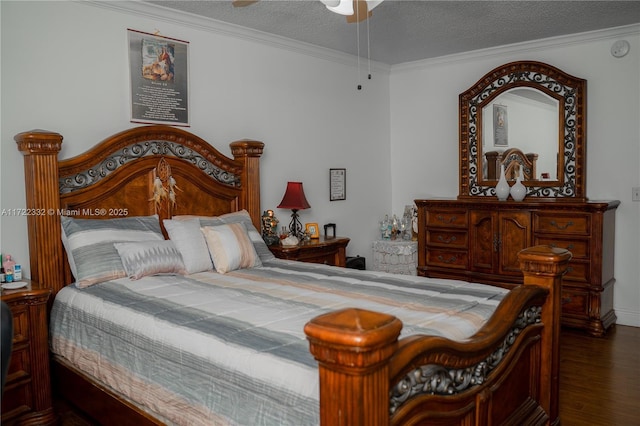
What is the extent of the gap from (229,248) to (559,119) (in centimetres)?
326

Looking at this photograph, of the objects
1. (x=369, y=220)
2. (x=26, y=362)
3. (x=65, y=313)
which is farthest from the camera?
(x=369, y=220)

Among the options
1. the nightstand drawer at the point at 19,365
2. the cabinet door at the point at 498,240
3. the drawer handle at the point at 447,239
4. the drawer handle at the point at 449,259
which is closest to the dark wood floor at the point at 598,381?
the nightstand drawer at the point at 19,365

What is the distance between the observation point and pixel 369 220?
5.57 m

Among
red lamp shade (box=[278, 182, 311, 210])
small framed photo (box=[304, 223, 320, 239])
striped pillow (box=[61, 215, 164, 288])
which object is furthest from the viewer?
small framed photo (box=[304, 223, 320, 239])

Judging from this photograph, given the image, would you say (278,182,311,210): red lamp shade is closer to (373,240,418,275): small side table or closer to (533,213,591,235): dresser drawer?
(373,240,418,275): small side table

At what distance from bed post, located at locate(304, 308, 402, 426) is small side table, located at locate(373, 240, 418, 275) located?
3995mm

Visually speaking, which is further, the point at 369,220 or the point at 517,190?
the point at 369,220

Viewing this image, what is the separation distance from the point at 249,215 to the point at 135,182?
3.11ft

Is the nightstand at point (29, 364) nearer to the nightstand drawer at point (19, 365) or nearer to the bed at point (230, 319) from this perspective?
the nightstand drawer at point (19, 365)

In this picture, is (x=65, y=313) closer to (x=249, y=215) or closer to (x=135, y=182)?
(x=135, y=182)

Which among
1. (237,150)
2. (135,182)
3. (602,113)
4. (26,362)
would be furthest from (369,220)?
(26,362)

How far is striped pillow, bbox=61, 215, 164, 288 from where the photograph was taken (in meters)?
2.81

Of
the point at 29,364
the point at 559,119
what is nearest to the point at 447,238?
the point at 559,119

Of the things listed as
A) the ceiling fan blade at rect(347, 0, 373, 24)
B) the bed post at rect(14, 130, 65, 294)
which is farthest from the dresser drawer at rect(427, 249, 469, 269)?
the bed post at rect(14, 130, 65, 294)
